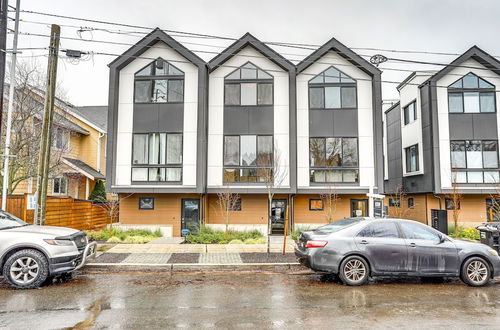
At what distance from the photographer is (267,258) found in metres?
10.2

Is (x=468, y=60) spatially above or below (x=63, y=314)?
above

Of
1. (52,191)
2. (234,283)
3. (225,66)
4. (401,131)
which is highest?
(225,66)

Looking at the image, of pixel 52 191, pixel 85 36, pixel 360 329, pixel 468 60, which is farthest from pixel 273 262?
pixel 52 191

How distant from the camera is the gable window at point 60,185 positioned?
2138 centimetres

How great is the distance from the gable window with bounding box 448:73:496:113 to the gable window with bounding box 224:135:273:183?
31.9ft

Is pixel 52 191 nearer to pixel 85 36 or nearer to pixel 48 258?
pixel 85 36

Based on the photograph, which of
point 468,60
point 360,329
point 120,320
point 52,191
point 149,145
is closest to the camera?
point 360,329

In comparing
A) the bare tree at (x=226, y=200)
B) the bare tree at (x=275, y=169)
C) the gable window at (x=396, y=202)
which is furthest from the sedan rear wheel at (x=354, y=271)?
the gable window at (x=396, y=202)

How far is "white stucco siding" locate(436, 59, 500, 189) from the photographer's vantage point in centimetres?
1750

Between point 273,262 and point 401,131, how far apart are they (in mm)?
16204

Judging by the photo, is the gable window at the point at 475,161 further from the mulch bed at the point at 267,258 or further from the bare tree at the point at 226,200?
the mulch bed at the point at 267,258

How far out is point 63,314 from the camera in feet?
18.3

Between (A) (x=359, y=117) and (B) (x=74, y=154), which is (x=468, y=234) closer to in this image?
(A) (x=359, y=117)

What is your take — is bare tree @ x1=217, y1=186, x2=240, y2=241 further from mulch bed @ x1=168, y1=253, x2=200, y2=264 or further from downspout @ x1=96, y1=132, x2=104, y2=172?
downspout @ x1=96, y1=132, x2=104, y2=172
